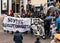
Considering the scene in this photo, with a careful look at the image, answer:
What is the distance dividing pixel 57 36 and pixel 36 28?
11500 millimetres

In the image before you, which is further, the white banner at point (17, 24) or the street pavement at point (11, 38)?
the white banner at point (17, 24)

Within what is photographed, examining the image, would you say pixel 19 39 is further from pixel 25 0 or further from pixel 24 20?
pixel 25 0

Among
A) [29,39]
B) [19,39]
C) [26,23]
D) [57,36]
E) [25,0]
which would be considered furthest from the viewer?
[25,0]

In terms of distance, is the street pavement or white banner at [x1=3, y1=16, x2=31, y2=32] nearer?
the street pavement

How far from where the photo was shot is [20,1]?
37000mm

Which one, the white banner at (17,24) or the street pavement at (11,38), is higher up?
the white banner at (17,24)

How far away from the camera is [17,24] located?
22734mm

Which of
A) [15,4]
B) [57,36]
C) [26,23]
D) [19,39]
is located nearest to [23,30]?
[26,23]

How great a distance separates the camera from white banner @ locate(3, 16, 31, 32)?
22.5 meters

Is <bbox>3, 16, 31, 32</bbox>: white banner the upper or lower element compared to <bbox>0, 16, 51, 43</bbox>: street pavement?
upper

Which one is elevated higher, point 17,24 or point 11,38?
point 17,24

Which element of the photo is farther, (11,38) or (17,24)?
(17,24)

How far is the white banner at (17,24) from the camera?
2255 cm

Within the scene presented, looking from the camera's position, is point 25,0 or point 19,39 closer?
point 19,39
